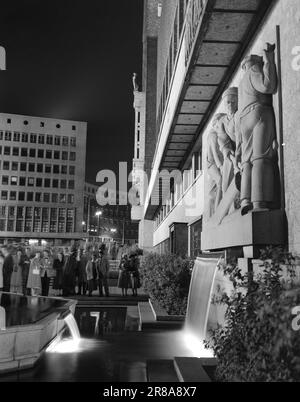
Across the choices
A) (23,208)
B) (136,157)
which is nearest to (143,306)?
(136,157)

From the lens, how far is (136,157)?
77375 mm

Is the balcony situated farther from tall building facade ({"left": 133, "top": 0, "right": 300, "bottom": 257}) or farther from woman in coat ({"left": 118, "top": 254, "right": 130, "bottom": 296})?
woman in coat ({"left": 118, "top": 254, "right": 130, "bottom": 296})

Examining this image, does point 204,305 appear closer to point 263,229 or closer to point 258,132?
point 263,229

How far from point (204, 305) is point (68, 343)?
9.33 ft

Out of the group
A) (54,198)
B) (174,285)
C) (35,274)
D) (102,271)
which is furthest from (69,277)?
(54,198)

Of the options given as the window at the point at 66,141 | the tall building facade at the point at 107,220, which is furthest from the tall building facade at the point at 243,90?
the tall building facade at the point at 107,220

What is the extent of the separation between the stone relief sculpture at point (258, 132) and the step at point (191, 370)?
2673 mm

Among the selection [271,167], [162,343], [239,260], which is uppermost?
[271,167]

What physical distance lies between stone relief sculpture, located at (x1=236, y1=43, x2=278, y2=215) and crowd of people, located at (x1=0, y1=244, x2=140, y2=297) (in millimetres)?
11292

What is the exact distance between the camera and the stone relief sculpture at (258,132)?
677cm

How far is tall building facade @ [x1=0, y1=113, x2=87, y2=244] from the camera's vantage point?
10125 centimetres

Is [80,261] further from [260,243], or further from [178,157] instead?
[260,243]
